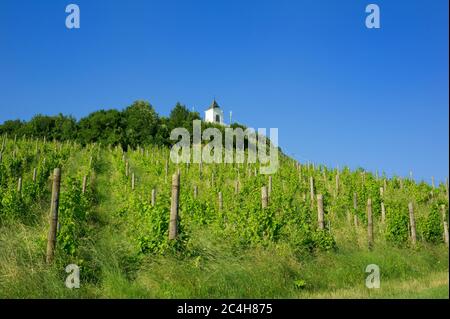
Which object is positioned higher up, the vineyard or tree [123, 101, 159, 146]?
tree [123, 101, 159, 146]

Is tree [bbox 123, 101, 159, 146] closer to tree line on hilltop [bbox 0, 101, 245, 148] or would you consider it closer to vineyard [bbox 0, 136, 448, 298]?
tree line on hilltop [bbox 0, 101, 245, 148]

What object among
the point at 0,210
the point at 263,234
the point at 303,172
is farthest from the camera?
the point at 303,172

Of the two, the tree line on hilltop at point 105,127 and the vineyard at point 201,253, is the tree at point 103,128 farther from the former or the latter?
the vineyard at point 201,253

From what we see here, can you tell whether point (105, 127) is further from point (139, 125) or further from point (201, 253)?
point (201, 253)

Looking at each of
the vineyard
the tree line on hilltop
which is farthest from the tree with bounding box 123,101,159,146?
the vineyard

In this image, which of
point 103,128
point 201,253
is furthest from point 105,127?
point 201,253

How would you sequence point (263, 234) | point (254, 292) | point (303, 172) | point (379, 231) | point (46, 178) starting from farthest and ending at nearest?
point (303, 172), point (46, 178), point (379, 231), point (263, 234), point (254, 292)

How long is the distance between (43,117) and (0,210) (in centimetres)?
4940

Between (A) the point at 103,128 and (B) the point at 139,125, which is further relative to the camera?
(B) the point at 139,125

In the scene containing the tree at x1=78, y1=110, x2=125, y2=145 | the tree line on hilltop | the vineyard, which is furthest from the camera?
the tree line on hilltop

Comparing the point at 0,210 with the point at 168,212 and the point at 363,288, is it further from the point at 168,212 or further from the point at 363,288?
the point at 363,288

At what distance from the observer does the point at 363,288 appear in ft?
31.2

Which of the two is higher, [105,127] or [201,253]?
[105,127]
